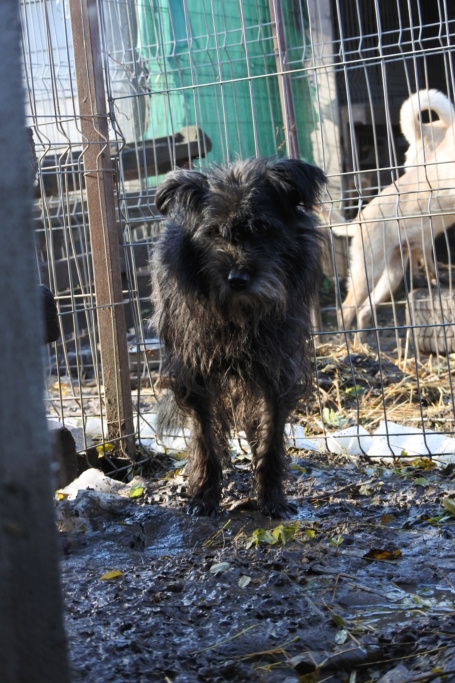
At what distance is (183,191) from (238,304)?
18.0 inches

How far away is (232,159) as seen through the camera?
7016mm

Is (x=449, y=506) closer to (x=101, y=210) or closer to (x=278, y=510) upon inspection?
(x=278, y=510)

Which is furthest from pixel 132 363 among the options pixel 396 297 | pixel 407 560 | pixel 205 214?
pixel 396 297

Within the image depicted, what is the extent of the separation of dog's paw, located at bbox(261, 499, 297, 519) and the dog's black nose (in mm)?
920

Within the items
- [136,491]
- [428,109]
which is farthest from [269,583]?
[428,109]

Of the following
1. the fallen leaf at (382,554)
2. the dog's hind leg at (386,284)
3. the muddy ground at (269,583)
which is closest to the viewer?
the muddy ground at (269,583)

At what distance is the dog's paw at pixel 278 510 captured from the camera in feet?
10.3

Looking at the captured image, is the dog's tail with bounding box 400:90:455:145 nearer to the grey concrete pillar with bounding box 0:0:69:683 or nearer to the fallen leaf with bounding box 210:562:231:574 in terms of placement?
the fallen leaf with bounding box 210:562:231:574

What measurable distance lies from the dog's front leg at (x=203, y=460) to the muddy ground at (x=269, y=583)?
88 millimetres

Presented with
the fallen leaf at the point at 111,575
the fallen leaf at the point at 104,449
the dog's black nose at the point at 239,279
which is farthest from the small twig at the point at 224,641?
the fallen leaf at the point at 104,449

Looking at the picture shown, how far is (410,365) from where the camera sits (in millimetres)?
5750

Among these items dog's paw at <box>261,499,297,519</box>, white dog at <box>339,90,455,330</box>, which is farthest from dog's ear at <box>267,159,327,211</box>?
white dog at <box>339,90,455,330</box>

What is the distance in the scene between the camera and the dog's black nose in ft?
9.11

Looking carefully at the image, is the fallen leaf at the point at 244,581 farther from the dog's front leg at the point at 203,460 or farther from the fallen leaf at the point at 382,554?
the dog's front leg at the point at 203,460
